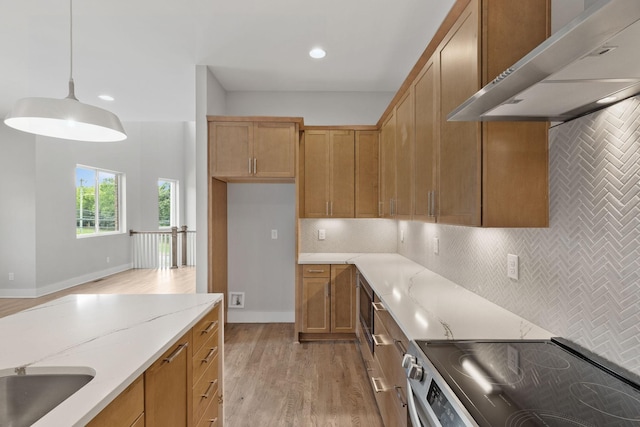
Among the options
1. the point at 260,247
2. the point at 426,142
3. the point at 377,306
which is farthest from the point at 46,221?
the point at 426,142

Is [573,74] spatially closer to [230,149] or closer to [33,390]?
[33,390]

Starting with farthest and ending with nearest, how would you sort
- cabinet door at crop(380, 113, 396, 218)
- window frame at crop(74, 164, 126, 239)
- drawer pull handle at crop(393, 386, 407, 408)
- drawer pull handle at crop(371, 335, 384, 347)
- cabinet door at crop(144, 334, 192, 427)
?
window frame at crop(74, 164, 126, 239) < cabinet door at crop(380, 113, 396, 218) < drawer pull handle at crop(371, 335, 384, 347) < drawer pull handle at crop(393, 386, 407, 408) < cabinet door at crop(144, 334, 192, 427)

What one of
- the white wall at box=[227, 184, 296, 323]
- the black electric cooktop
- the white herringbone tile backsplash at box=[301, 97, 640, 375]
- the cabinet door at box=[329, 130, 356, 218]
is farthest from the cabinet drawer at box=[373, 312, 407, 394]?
the white wall at box=[227, 184, 296, 323]

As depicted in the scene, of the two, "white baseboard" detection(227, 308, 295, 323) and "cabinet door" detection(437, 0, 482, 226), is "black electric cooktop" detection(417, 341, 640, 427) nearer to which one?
"cabinet door" detection(437, 0, 482, 226)

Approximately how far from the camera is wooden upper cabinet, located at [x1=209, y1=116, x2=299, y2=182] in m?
3.49

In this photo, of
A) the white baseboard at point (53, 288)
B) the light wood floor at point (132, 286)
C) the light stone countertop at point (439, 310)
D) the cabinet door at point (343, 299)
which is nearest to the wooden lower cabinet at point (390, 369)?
the light stone countertop at point (439, 310)

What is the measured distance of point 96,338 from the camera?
51.6 inches

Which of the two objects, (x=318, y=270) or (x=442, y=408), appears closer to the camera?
(x=442, y=408)

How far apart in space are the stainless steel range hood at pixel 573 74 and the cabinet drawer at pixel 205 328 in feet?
5.04

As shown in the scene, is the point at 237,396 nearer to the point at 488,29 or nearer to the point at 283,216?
the point at 283,216

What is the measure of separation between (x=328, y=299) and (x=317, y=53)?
2501 mm

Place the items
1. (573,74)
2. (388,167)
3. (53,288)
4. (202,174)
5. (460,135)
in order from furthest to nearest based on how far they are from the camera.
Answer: (53,288)
(202,174)
(388,167)
(460,135)
(573,74)

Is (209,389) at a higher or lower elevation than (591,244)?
lower

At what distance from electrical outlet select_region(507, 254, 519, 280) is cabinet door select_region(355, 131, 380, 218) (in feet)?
6.82
